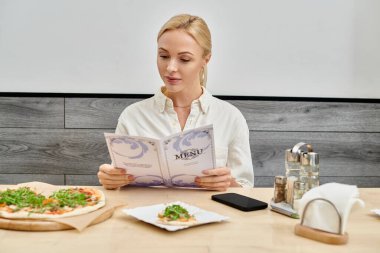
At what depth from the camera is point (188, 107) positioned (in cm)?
207

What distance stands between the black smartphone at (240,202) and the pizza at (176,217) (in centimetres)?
21

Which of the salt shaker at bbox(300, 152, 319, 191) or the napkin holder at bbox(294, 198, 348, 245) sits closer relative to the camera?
the napkin holder at bbox(294, 198, 348, 245)

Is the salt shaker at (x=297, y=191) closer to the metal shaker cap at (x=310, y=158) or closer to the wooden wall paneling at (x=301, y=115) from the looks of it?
the metal shaker cap at (x=310, y=158)

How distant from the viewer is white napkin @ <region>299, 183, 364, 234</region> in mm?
1055

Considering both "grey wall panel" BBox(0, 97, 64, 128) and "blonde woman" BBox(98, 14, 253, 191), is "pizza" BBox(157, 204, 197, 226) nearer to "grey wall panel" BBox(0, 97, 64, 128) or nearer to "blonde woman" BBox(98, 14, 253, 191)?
"blonde woman" BBox(98, 14, 253, 191)

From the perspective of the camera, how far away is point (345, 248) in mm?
1015

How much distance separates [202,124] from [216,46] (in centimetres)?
74

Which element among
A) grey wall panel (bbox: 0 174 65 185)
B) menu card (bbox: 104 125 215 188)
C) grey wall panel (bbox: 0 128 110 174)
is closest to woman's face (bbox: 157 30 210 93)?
menu card (bbox: 104 125 215 188)

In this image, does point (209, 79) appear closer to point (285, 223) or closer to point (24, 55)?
point (24, 55)

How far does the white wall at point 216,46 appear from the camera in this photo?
255cm

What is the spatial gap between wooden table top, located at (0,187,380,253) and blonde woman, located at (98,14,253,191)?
0.62 m

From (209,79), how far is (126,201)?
4.38 feet

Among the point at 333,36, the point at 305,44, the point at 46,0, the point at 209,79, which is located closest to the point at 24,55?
the point at 46,0

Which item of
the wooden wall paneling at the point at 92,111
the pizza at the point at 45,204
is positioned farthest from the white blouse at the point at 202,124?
the pizza at the point at 45,204
